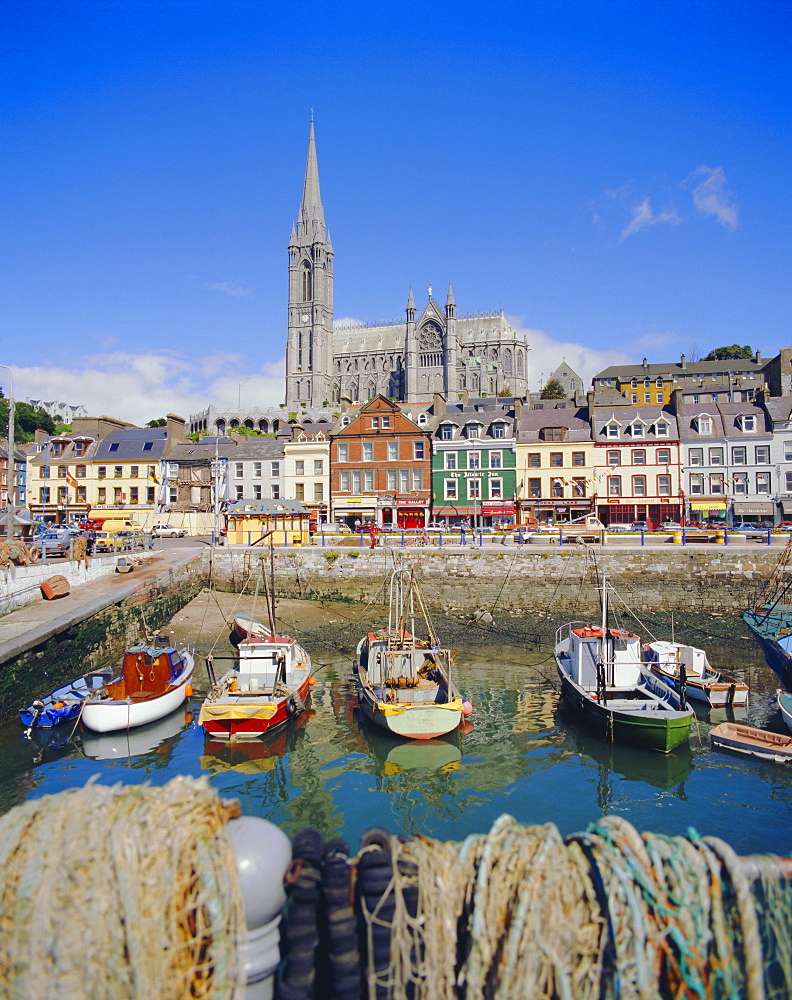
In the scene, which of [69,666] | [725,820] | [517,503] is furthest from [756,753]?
[517,503]

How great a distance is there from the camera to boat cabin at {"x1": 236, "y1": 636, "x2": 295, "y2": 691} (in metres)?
20.7

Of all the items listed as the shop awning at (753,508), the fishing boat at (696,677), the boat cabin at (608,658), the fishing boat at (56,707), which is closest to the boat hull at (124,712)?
the fishing boat at (56,707)

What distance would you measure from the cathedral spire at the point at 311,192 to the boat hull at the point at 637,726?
166224 mm

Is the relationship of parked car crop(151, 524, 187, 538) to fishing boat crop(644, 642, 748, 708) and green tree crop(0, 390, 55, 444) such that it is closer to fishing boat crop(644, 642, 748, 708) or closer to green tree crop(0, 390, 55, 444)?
fishing boat crop(644, 642, 748, 708)

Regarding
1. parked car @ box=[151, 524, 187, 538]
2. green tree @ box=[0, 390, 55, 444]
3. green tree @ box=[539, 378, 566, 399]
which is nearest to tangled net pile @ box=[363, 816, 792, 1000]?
parked car @ box=[151, 524, 187, 538]

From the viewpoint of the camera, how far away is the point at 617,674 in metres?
20.8

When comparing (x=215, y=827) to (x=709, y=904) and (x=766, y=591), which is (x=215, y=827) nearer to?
(x=709, y=904)

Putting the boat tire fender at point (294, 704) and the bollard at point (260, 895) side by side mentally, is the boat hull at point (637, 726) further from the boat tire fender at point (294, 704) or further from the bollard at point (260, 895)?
the bollard at point (260, 895)

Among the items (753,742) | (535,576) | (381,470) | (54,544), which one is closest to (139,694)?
(753,742)

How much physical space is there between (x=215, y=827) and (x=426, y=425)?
56410 mm

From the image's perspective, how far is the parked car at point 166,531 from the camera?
55500mm

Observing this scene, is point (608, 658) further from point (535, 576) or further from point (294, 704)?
point (535, 576)

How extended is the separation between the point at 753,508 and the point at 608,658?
3749 cm

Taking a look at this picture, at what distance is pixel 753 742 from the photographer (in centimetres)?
1708
